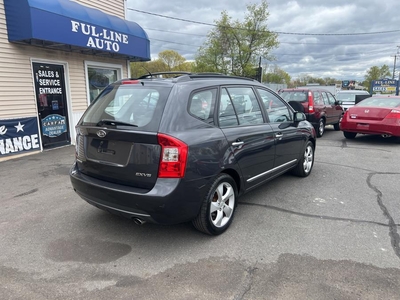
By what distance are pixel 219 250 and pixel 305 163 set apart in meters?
3.13

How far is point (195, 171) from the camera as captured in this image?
118 inches

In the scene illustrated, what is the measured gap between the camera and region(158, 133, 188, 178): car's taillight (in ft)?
9.35

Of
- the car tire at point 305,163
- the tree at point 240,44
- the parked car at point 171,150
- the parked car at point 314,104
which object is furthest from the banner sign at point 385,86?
the parked car at point 171,150

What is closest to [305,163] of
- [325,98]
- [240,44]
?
[325,98]

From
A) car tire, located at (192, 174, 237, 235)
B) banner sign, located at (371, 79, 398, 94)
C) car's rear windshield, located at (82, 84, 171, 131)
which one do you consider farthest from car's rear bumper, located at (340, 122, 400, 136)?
banner sign, located at (371, 79, 398, 94)

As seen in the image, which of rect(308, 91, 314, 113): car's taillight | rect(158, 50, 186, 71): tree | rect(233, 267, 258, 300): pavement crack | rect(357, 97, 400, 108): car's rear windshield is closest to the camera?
rect(233, 267, 258, 300): pavement crack

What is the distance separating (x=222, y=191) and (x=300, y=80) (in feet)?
326

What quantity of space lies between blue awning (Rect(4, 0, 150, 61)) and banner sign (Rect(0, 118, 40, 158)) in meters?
2.01

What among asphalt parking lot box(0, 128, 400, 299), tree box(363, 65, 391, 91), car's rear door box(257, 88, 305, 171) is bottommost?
asphalt parking lot box(0, 128, 400, 299)

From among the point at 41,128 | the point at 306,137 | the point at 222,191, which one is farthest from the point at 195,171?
the point at 41,128

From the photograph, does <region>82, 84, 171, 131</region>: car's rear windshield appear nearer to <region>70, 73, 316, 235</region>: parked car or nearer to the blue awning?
<region>70, 73, 316, 235</region>: parked car

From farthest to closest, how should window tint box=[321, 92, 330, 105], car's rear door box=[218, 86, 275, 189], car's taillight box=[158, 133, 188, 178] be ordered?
1. window tint box=[321, 92, 330, 105]
2. car's rear door box=[218, 86, 275, 189]
3. car's taillight box=[158, 133, 188, 178]

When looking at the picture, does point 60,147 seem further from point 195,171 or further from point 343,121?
point 343,121

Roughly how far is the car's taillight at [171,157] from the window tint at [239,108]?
2.60ft
